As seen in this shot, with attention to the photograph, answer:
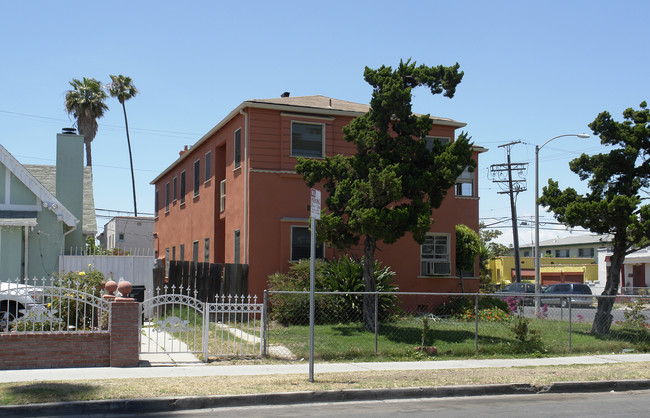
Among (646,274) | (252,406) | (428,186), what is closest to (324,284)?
(428,186)

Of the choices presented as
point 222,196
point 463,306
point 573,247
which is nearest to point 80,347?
point 222,196

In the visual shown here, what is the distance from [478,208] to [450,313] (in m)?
4.90

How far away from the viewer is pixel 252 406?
940cm

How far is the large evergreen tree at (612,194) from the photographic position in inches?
693

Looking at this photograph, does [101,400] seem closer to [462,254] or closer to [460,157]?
[460,157]

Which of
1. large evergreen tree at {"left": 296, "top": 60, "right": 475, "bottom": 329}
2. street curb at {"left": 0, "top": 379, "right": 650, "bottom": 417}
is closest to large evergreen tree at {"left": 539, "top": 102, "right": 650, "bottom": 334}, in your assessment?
large evergreen tree at {"left": 296, "top": 60, "right": 475, "bottom": 329}

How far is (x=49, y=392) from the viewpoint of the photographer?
9195 millimetres

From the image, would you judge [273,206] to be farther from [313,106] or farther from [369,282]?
[369,282]

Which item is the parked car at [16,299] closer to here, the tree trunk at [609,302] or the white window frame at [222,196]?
the white window frame at [222,196]

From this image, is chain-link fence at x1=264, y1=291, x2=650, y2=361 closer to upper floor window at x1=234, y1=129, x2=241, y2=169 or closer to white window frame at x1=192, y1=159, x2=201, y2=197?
upper floor window at x1=234, y1=129, x2=241, y2=169

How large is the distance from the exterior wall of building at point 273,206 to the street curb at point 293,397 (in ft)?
32.3

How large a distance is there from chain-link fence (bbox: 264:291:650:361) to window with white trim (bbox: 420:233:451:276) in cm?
307

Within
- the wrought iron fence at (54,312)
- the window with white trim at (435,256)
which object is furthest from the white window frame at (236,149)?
the wrought iron fence at (54,312)

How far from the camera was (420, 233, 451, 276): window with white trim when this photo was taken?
2347 cm
